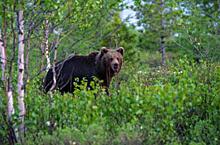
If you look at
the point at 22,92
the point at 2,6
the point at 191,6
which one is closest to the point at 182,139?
the point at 22,92

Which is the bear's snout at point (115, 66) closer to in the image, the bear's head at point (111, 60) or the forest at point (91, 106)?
the bear's head at point (111, 60)

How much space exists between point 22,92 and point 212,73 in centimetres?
274

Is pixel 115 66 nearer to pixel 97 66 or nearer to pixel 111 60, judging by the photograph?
pixel 111 60

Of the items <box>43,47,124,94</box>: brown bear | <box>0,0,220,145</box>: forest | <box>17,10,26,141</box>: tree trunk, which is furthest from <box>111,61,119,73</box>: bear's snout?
<box>17,10,26,141</box>: tree trunk

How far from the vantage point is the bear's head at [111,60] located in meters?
11.7

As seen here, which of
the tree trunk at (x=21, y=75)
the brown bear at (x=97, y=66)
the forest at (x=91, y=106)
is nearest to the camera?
the forest at (x=91, y=106)

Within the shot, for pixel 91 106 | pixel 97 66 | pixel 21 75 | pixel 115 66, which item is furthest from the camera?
pixel 97 66

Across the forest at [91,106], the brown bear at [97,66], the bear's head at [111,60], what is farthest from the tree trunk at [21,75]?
the bear's head at [111,60]

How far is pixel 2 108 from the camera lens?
23.3 feet

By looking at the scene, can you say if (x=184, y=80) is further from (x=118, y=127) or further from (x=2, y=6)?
(x=2, y=6)

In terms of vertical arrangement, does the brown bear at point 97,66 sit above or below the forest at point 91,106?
below

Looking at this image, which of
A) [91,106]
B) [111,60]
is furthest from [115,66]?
[91,106]

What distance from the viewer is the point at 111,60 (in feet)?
38.4

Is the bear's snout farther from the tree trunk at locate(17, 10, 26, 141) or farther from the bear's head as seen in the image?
the tree trunk at locate(17, 10, 26, 141)
